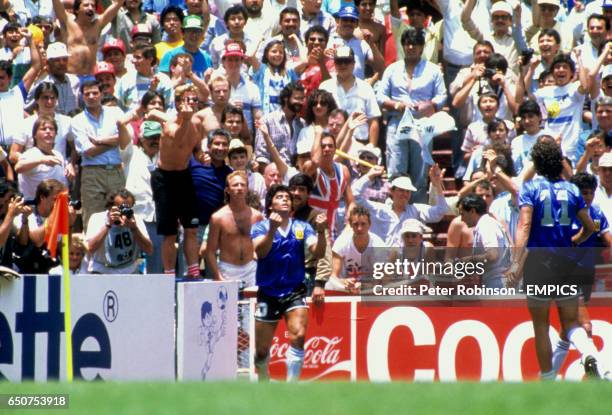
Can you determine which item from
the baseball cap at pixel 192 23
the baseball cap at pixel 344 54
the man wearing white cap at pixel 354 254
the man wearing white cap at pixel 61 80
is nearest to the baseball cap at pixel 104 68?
the man wearing white cap at pixel 61 80

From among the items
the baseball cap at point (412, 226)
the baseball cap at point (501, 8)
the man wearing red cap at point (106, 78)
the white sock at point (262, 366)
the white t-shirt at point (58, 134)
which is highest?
the baseball cap at point (501, 8)

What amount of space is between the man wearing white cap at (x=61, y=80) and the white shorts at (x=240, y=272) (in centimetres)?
296

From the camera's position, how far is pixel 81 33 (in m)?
17.1

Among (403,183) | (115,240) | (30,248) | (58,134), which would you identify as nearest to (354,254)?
(403,183)

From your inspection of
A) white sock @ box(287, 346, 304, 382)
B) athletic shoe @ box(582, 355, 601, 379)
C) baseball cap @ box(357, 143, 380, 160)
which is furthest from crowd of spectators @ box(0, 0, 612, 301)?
athletic shoe @ box(582, 355, 601, 379)

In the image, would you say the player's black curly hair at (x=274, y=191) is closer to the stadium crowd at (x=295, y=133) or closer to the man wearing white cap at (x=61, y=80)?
the stadium crowd at (x=295, y=133)

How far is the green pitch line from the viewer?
6363 mm

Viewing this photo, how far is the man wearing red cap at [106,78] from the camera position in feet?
53.2

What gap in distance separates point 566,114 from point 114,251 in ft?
18.7

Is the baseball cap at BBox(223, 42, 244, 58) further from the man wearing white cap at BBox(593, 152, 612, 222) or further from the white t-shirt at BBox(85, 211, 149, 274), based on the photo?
the man wearing white cap at BBox(593, 152, 612, 222)

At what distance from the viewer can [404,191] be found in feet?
49.6

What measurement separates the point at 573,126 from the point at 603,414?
10042mm

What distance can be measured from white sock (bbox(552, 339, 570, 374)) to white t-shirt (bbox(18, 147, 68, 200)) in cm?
571

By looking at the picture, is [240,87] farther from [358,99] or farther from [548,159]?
[548,159]
